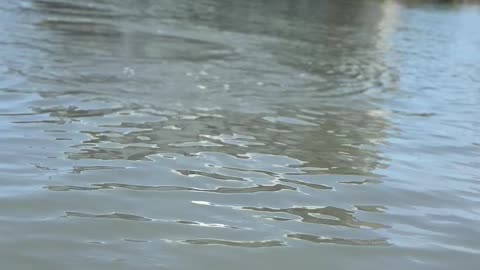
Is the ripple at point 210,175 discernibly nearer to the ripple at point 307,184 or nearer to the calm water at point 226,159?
the calm water at point 226,159

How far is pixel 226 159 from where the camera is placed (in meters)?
7.12

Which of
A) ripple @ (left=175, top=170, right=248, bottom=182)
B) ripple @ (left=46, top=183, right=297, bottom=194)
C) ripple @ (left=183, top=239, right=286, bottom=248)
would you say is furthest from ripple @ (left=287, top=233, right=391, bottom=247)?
ripple @ (left=175, top=170, right=248, bottom=182)

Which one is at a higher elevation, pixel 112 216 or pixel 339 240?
pixel 112 216

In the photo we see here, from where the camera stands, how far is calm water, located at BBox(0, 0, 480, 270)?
4.91 m

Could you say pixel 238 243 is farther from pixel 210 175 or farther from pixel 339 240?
pixel 210 175

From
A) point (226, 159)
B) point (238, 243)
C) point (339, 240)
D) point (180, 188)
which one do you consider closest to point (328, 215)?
point (339, 240)

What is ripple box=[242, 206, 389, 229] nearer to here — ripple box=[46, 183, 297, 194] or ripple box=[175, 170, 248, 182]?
ripple box=[46, 183, 297, 194]

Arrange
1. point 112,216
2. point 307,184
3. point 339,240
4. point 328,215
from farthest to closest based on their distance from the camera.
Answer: point 307,184
point 328,215
point 112,216
point 339,240

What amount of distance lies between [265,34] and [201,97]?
35.7 ft

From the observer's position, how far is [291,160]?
7293 mm

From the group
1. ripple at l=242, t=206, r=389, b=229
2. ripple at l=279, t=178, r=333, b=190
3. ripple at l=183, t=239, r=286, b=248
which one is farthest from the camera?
ripple at l=279, t=178, r=333, b=190

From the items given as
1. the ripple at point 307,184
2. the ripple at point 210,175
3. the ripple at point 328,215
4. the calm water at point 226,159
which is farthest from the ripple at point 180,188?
the ripple at point 328,215

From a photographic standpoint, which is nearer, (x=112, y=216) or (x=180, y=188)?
(x=112, y=216)

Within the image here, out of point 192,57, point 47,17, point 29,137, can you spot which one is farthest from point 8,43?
point 29,137
